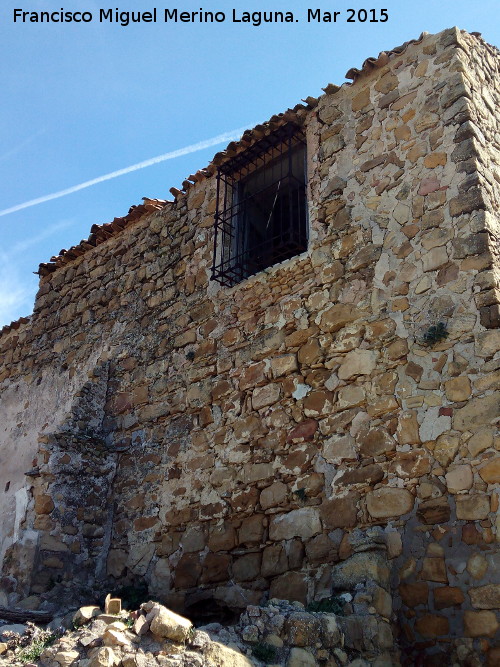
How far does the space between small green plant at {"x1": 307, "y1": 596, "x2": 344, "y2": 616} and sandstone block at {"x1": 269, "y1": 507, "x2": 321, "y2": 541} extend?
70 cm

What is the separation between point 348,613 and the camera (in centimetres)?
415

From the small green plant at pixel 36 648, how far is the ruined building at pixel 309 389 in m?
1.77

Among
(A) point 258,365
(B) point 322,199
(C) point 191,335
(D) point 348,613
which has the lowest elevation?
(D) point 348,613

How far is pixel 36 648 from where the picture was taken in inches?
145

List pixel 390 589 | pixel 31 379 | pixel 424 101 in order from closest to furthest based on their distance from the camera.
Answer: pixel 390 589, pixel 424 101, pixel 31 379

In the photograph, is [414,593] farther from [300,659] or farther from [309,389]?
[309,389]

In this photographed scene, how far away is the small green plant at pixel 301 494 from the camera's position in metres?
5.20

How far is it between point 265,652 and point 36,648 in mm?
1208

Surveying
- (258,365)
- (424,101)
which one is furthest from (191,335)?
(424,101)

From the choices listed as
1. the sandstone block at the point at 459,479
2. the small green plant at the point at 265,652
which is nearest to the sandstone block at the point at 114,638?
the small green plant at the point at 265,652

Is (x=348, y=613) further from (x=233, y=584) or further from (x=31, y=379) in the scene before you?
(x=31, y=379)

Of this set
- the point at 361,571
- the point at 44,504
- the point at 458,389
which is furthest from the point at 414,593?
the point at 44,504

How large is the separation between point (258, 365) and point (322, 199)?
158 centimetres

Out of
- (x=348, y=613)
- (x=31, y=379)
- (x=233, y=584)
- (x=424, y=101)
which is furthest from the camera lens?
(x=31, y=379)
